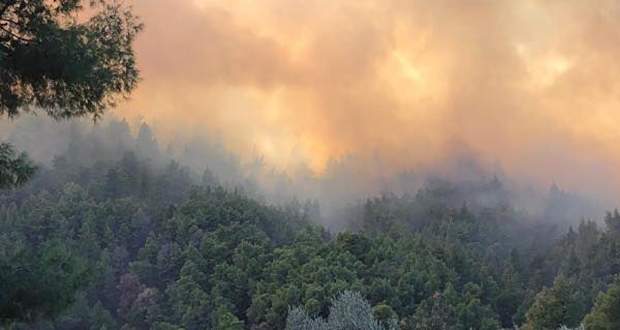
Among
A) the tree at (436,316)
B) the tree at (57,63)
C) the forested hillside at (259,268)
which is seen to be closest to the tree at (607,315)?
the forested hillside at (259,268)

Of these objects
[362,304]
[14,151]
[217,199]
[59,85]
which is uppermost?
[217,199]

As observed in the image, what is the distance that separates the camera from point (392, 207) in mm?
140125

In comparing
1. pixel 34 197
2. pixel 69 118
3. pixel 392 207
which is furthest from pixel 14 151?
pixel 392 207

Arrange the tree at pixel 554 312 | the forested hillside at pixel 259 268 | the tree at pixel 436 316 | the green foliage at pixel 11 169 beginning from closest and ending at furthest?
the green foliage at pixel 11 169 < the tree at pixel 436 316 < the tree at pixel 554 312 < the forested hillside at pixel 259 268

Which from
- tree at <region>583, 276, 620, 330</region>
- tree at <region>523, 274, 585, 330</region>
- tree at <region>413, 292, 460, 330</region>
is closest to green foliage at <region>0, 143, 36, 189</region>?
tree at <region>413, 292, 460, 330</region>

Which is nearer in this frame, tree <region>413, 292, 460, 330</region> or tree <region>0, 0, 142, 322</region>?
tree <region>0, 0, 142, 322</region>

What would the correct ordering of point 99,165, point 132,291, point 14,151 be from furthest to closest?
point 99,165 → point 132,291 → point 14,151

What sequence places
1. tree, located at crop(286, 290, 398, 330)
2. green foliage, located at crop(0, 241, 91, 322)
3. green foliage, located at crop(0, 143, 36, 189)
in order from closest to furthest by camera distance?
green foliage, located at crop(0, 241, 91, 322) < green foliage, located at crop(0, 143, 36, 189) < tree, located at crop(286, 290, 398, 330)

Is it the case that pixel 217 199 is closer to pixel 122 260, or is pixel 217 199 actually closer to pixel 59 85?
pixel 122 260

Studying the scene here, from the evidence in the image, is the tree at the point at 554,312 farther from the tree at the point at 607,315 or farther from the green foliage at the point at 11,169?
the green foliage at the point at 11,169

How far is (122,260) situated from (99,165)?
44222 millimetres

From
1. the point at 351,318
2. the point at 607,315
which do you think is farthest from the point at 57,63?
the point at 607,315

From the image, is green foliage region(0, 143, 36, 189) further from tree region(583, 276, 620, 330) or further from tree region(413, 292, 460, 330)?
tree region(583, 276, 620, 330)

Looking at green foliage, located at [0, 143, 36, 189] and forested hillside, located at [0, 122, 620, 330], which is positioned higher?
forested hillside, located at [0, 122, 620, 330]
